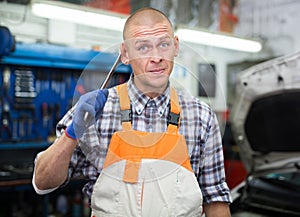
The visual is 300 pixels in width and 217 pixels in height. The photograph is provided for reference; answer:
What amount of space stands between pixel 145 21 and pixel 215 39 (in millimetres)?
2915

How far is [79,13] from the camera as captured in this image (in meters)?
2.97

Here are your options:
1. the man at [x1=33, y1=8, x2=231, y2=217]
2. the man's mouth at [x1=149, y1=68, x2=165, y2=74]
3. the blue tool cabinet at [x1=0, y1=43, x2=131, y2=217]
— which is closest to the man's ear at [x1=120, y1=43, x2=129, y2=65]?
the man at [x1=33, y1=8, x2=231, y2=217]

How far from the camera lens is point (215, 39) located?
3.97 metres

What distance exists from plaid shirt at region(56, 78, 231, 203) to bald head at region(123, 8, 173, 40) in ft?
0.56

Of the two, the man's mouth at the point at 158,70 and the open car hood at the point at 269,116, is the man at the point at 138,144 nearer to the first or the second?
the man's mouth at the point at 158,70

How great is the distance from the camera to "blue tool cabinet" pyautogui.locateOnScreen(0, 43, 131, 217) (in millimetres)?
3357

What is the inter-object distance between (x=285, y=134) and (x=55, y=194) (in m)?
2.51

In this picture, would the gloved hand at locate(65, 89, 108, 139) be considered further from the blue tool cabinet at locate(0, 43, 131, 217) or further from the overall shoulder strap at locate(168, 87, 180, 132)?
the blue tool cabinet at locate(0, 43, 131, 217)

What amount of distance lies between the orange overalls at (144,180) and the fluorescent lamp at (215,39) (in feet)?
8.18

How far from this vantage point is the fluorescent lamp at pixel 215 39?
3.63 m

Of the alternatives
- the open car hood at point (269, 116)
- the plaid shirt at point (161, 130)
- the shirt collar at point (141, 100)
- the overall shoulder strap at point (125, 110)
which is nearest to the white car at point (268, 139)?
the open car hood at point (269, 116)

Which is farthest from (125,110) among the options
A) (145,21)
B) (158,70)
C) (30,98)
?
(30,98)

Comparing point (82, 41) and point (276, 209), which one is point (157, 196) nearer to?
point (276, 209)

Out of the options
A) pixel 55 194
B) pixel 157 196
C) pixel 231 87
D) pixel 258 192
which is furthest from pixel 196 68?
A: pixel 231 87
